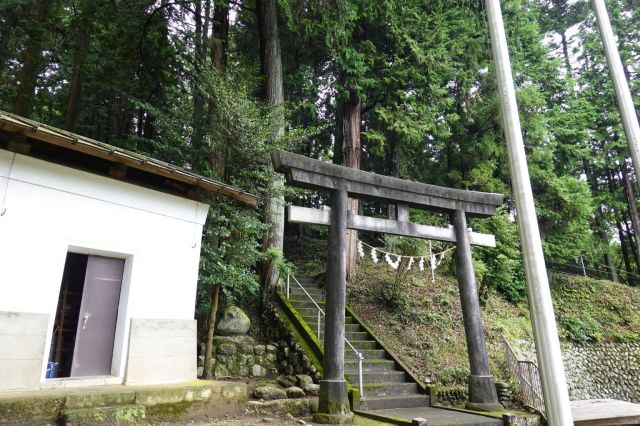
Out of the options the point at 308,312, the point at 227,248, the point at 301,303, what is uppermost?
the point at 227,248

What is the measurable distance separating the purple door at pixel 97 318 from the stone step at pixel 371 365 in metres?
4.62

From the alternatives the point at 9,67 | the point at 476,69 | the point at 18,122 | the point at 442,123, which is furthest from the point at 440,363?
the point at 9,67

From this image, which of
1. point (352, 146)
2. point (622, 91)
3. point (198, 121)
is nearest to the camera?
point (622, 91)

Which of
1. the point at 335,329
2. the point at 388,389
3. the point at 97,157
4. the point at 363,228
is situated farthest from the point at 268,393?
the point at 97,157

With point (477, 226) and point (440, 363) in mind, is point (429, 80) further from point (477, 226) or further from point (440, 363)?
point (440, 363)

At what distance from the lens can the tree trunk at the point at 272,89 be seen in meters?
10.1

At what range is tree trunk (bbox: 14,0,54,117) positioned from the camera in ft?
35.2

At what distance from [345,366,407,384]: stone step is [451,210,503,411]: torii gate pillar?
1.53m

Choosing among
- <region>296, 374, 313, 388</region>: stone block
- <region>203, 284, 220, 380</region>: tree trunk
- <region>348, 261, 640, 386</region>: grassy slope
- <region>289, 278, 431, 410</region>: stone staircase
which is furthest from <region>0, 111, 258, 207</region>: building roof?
<region>348, 261, 640, 386</region>: grassy slope

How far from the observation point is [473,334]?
25.1ft

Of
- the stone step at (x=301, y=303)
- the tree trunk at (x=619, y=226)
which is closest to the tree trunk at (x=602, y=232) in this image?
the tree trunk at (x=619, y=226)

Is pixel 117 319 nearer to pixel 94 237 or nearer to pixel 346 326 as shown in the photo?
pixel 94 237

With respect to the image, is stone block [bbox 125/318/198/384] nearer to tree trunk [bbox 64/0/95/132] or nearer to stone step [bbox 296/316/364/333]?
stone step [bbox 296/316/364/333]

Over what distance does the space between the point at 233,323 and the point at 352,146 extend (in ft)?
24.2
